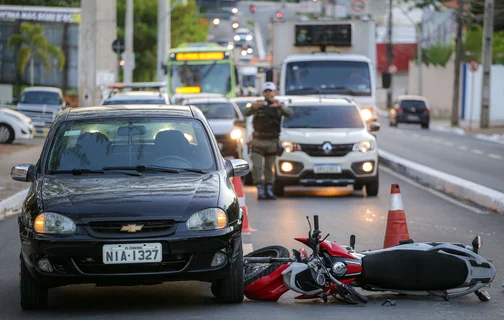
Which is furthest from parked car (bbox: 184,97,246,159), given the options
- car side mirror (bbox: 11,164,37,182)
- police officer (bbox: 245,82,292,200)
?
car side mirror (bbox: 11,164,37,182)

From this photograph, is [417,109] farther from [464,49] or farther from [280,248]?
[280,248]

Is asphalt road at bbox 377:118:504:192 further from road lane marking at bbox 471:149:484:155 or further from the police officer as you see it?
the police officer

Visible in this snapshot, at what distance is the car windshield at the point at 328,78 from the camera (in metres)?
28.3

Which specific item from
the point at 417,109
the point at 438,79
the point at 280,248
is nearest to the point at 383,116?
the point at 438,79

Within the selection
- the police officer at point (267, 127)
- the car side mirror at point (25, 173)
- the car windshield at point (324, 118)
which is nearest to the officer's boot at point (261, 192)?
the police officer at point (267, 127)

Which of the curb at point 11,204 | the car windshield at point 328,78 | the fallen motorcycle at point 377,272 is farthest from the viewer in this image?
the car windshield at point 328,78

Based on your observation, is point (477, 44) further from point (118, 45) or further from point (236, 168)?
point (236, 168)

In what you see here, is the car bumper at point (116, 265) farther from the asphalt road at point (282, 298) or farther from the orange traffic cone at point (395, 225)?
the orange traffic cone at point (395, 225)

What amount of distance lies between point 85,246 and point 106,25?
39110 mm

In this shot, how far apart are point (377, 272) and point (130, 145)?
2359mm

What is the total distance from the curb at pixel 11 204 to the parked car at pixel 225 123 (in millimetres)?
7652

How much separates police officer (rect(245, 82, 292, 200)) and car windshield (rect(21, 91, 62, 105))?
26899 millimetres

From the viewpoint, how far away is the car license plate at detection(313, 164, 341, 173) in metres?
19.3

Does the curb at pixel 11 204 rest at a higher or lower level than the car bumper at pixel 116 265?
lower
